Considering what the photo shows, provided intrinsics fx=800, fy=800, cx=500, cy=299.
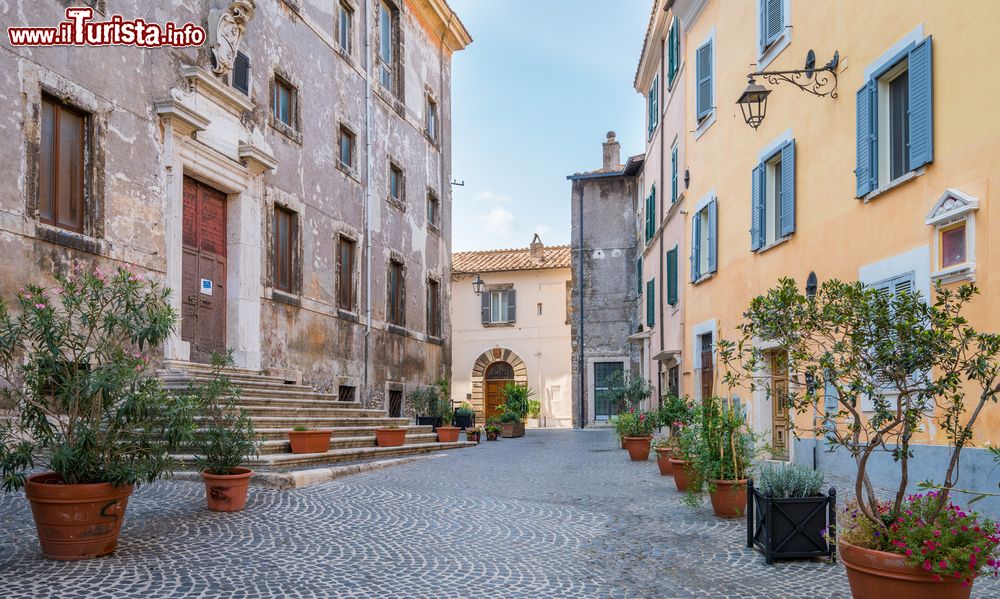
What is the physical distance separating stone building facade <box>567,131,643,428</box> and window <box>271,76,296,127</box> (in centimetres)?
1528

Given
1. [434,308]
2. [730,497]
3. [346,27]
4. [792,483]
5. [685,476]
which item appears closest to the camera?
[792,483]

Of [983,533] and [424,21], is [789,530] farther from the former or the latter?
[424,21]

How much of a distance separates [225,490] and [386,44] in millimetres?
15058

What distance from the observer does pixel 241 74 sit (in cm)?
1364

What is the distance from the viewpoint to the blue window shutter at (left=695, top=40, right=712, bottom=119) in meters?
14.9

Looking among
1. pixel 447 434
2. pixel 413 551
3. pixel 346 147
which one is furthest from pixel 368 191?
pixel 413 551

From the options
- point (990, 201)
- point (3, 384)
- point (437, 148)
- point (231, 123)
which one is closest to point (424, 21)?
point (437, 148)

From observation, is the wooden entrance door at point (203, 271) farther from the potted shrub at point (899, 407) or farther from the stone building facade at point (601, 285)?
the stone building facade at point (601, 285)

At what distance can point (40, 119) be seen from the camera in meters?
9.45

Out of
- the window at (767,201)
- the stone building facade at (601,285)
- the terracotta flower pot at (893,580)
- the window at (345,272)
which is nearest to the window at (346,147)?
the window at (345,272)

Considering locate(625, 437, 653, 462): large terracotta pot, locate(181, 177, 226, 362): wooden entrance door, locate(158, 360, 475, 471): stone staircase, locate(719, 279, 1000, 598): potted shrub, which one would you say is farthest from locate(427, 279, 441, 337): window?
locate(719, 279, 1000, 598): potted shrub

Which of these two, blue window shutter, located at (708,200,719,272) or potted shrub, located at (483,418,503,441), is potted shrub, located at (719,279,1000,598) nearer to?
blue window shutter, located at (708,200,719,272)

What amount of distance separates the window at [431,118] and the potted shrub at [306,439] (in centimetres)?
1343

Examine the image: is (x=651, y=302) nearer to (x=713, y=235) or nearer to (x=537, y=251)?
(x=713, y=235)
